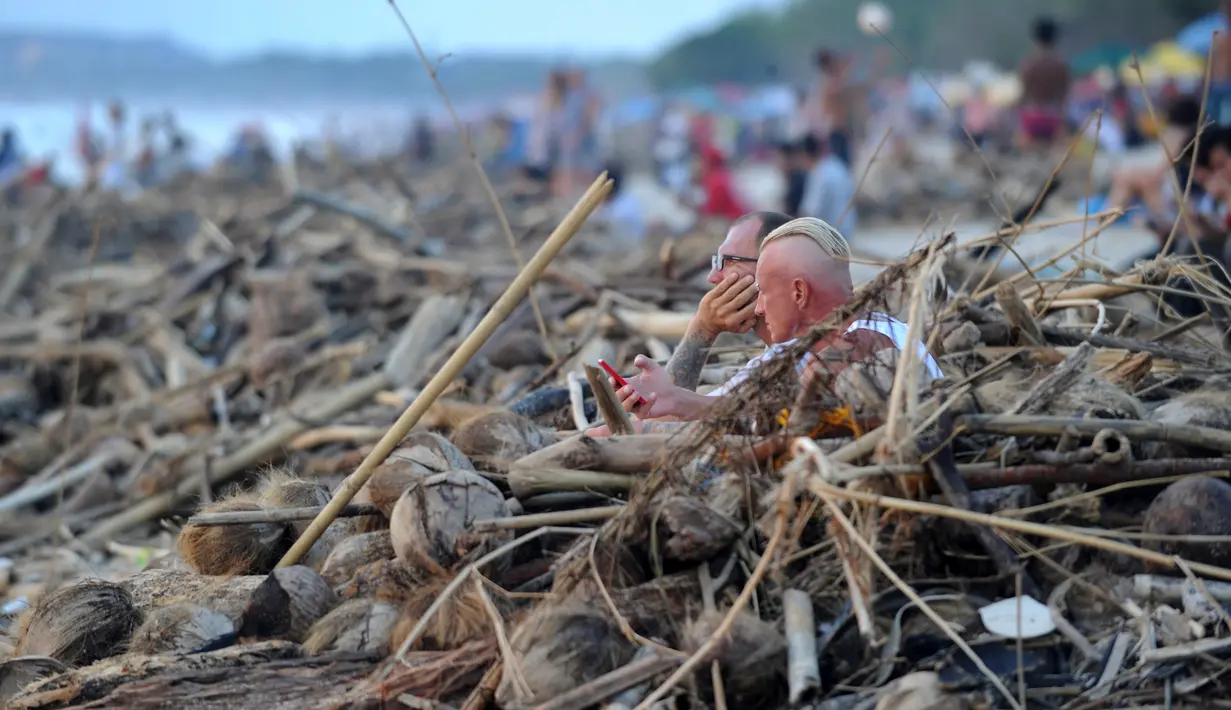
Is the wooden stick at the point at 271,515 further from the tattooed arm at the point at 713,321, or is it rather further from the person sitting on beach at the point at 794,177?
the person sitting on beach at the point at 794,177

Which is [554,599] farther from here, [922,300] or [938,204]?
[938,204]

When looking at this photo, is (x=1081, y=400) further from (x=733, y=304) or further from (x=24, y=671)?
(x=24, y=671)

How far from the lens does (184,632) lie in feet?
10.2

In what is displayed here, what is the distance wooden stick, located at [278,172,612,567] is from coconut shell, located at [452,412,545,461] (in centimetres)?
31

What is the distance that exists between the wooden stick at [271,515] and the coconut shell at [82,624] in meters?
0.29

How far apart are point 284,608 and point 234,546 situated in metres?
0.38

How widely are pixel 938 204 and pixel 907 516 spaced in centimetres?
1605

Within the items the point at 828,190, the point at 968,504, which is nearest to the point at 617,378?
the point at 968,504

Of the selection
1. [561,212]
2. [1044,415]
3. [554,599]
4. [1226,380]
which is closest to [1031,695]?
[1044,415]

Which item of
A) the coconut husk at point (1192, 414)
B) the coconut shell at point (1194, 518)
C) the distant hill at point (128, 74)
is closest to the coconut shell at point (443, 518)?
the coconut shell at point (1194, 518)

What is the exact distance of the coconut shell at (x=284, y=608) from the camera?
3.09m

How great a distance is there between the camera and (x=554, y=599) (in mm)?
2738

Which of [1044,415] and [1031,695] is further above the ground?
[1044,415]

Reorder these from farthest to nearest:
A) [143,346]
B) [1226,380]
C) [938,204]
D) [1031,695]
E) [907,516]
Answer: [938,204], [143,346], [1226,380], [907,516], [1031,695]
